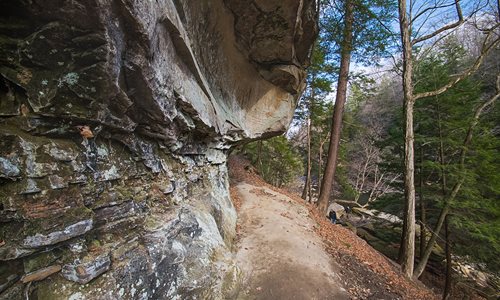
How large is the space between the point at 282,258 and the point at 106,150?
4.20 m

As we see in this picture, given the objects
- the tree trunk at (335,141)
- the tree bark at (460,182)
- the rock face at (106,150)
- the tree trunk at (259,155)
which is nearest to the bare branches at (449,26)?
the tree trunk at (335,141)

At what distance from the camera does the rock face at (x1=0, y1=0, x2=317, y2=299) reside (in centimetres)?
200

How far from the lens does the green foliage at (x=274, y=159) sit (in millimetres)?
14966

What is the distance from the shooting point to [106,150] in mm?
2881

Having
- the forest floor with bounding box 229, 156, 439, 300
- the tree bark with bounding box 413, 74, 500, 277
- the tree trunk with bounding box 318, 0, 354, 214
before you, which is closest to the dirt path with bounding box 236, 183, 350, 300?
the forest floor with bounding box 229, 156, 439, 300

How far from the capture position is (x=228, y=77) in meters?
6.47

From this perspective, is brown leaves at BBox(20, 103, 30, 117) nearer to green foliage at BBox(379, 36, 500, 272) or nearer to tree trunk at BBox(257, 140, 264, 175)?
green foliage at BBox(379, 36, 500, 272)

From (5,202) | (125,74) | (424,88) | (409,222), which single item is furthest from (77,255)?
(424,88)

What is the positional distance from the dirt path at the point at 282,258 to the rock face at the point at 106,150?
681mm

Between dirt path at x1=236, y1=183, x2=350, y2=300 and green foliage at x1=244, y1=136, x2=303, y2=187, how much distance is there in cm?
734

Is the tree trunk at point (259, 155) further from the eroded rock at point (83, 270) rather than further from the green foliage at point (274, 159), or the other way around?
the eroded rock at point (83, 270)

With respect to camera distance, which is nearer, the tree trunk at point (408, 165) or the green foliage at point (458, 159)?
the tree trunk at point (408, 165)

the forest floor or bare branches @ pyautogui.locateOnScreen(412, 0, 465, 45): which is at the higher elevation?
bare branches @ pyautogui.locateOnScreen(412, 0, 465, 45)

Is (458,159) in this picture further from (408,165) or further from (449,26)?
(449,26)
